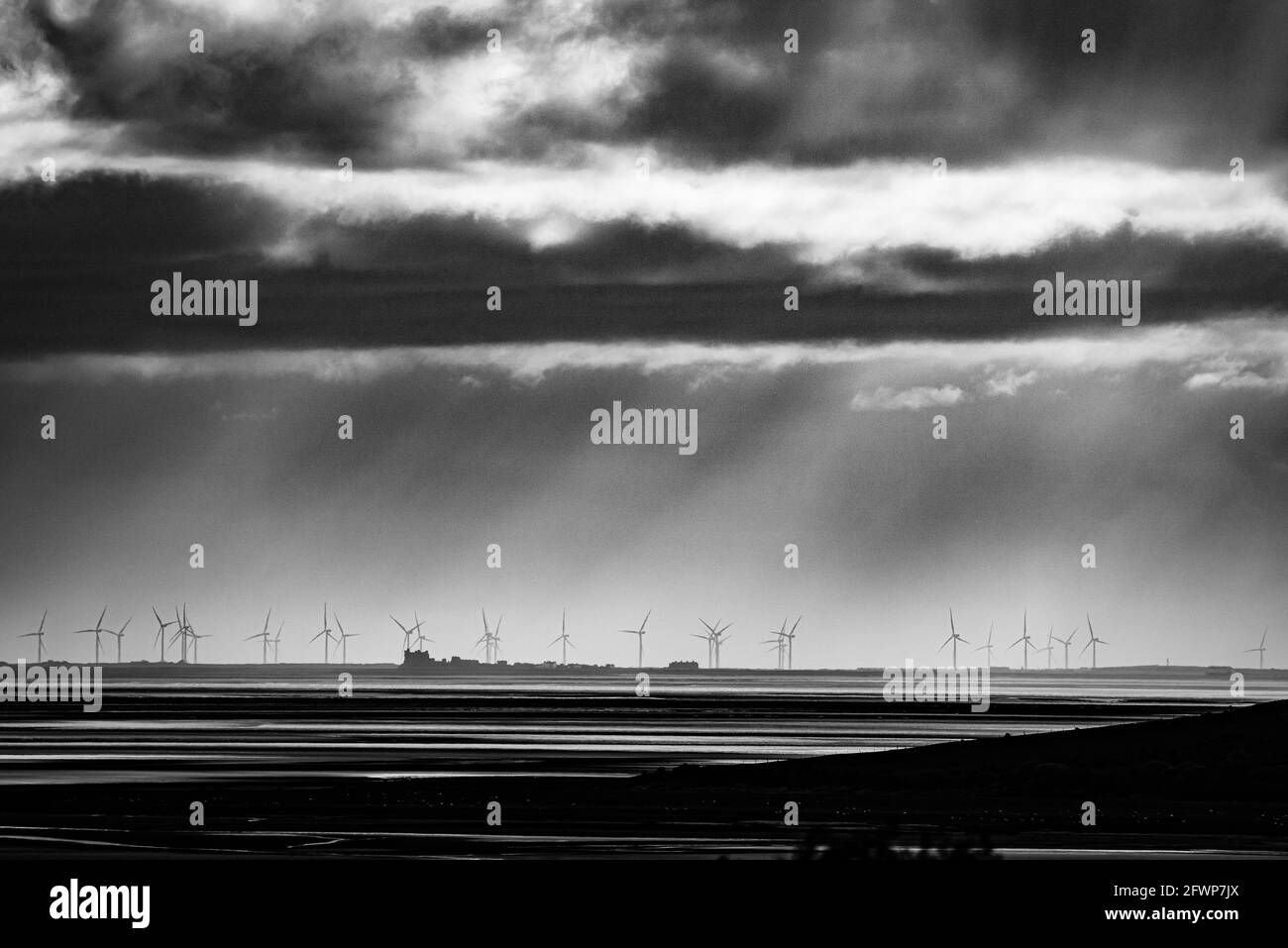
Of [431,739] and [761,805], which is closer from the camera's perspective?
[761,805]

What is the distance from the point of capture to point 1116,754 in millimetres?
65938

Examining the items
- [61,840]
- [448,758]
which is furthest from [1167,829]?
[448,758]

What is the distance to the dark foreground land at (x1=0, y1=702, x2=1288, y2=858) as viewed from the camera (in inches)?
1838

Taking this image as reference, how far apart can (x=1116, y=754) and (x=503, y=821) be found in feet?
75.2

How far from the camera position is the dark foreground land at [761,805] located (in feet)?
153

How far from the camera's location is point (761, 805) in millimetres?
59219
